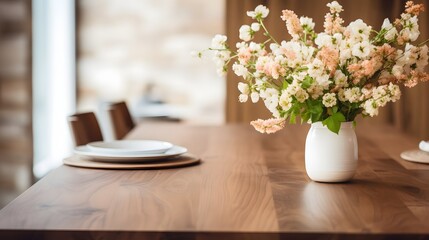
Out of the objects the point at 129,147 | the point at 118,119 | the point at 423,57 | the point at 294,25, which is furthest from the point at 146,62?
the point at 423,57

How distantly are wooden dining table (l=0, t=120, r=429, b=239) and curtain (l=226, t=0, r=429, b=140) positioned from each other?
131 inches

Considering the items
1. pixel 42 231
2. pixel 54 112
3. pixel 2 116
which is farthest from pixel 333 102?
pixel 54 112

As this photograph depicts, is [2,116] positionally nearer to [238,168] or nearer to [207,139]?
[207,139]

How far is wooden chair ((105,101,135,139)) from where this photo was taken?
324 centimetres

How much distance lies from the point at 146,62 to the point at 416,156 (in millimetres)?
3990

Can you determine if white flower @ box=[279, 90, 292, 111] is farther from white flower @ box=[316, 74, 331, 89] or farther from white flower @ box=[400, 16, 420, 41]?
white flower @ box=[400, 16, 420, 41]

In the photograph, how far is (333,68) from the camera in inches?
67.4

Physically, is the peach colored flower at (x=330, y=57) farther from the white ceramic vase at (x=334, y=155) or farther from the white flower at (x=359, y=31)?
the white ceramic vase at (x=334, y=155)

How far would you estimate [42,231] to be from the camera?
1.33 metres

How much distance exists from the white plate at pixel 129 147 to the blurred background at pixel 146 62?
280 centimetres

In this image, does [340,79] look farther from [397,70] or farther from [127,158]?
[127,158]

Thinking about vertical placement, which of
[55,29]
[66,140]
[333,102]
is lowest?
[66,140]

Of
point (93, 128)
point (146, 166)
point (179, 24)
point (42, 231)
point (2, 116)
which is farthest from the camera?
point (179, 24)

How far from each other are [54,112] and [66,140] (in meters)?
0.28
